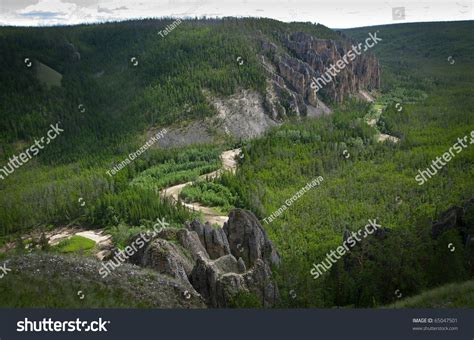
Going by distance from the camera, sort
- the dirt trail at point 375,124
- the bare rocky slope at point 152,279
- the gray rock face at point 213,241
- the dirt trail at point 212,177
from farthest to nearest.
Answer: the dirt trail at point 375,124 → the dirt trail at point 212,177 → the gray rock face at point 213,241 → the bare rocky slope at point 152,279

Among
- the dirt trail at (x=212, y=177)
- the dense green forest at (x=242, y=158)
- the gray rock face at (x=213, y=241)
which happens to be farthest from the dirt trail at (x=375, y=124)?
the gray rock face at (x=213, y=241)

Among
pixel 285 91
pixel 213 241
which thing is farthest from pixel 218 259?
pixel 285 91

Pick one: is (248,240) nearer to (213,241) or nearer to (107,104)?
(213,241)

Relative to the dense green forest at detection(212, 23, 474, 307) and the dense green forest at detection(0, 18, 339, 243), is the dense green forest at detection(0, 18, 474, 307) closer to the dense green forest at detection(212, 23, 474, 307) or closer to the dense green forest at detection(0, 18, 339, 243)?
the dense green forest at detection(212, 23, 474, 307)

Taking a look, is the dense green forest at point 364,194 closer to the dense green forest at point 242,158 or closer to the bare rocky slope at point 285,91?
the dense green forest at point 242,158

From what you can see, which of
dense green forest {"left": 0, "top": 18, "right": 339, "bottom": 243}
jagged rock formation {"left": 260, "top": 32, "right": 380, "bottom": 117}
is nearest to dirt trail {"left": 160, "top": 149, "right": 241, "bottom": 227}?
dense green forest {"left": 0, "top": 18, "right": 339, "bottom": 243}

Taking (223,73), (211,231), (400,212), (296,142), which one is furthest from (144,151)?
(211,231)
